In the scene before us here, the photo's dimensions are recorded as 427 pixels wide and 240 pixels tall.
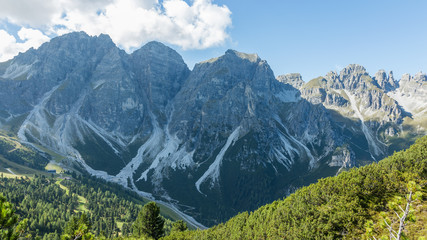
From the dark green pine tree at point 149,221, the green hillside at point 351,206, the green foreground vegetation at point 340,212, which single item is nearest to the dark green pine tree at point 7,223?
the green foreground vegetation at point 340,212

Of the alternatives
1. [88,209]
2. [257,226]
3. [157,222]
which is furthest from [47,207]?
[257,226]

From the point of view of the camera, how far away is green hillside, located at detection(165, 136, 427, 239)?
3703 centimetres

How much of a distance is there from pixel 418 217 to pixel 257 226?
29.5 m

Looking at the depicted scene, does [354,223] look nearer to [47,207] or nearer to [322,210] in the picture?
[322,210]

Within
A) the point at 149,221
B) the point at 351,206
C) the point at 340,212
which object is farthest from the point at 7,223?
the point at 149,221

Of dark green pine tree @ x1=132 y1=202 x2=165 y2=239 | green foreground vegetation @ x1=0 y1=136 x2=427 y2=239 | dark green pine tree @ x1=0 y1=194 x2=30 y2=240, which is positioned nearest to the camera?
dark green pine tree @ x1=0 y1=194 x2=30 y2=240

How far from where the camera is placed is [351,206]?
40.1 metres

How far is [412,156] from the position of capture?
48812 mm

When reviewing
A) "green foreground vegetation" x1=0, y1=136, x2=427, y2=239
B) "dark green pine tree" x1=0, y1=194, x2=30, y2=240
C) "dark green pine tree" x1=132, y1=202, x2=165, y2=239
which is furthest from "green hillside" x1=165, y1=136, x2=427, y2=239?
"dark green pine tree" x1=0, y1=194, x2=30, y2=240

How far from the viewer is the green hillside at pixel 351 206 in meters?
37.0

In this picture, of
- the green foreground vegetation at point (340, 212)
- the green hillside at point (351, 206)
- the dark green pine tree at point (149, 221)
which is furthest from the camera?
the dark green pine tree at point (149, 221)

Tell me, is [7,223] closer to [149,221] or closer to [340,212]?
[340,212]

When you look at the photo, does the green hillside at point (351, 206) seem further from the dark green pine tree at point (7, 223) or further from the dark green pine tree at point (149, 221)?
the dark green pine tree at point (7, 223)

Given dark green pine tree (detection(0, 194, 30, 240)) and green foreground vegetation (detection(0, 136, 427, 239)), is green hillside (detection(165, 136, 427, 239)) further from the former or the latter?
dark green pine tree (detection(0, 194, 30, 240))
